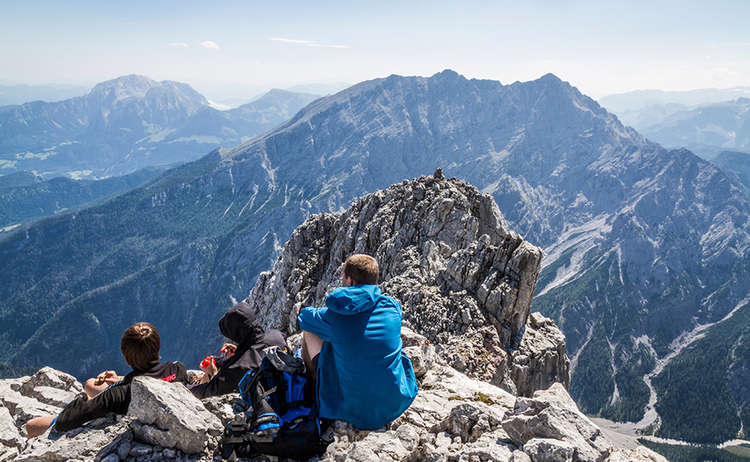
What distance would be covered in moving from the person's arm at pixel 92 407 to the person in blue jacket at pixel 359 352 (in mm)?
4415

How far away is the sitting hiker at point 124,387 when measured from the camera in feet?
29.6

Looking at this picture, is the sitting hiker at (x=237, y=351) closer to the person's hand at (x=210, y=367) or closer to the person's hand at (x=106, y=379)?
the person's hand at (x=210, y=367)

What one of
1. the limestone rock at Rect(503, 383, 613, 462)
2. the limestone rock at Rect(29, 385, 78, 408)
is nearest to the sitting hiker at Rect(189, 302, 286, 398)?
the limestone rock at Rect(503, 383, 613, 462)

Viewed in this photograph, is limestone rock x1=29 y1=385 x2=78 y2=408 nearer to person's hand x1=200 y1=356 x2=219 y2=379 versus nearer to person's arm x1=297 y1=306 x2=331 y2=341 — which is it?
person's hand x1=200 y1=356 x2=219 y2=379

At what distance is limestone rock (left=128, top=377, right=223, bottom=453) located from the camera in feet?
28.0

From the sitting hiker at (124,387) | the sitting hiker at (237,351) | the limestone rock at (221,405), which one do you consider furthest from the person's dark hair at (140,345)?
the limestone rock at (221,405)

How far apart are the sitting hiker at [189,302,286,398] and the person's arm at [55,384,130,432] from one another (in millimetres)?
1875

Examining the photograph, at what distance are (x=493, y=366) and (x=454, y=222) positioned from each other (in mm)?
19763

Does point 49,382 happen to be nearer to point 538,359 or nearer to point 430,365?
point 430,365

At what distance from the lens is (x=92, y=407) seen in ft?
29.7

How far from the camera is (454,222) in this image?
135 feet

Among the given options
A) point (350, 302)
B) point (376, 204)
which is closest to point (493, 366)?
point (350, 302)

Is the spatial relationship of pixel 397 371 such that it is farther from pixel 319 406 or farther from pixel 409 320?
pixel 409 320

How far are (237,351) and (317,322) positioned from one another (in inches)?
152
